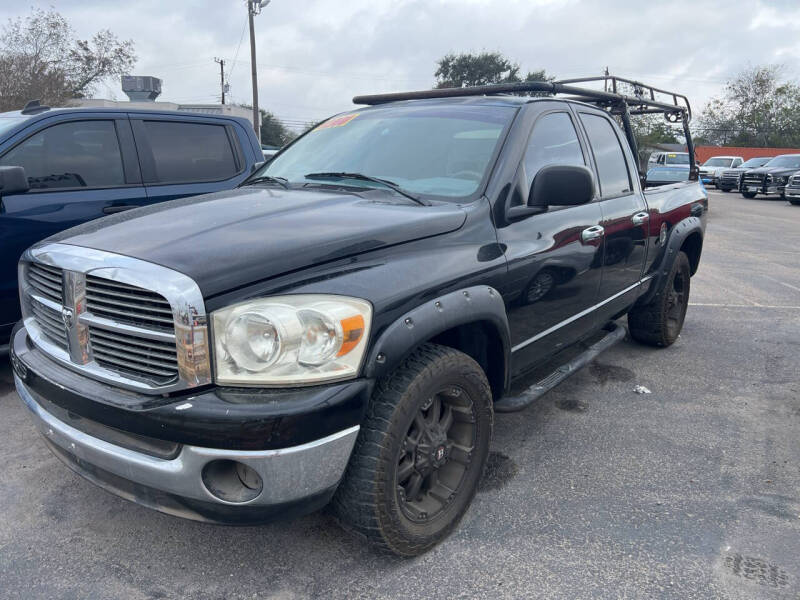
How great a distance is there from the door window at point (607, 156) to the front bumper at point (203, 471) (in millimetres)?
2500

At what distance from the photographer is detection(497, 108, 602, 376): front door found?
9.23 feet

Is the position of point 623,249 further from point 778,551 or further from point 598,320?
point 778,551

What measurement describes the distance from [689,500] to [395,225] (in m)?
1.86

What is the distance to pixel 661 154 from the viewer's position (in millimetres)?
24703

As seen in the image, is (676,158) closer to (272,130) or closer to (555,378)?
(555,378)

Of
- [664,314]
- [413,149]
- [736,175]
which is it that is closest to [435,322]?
[413,149]

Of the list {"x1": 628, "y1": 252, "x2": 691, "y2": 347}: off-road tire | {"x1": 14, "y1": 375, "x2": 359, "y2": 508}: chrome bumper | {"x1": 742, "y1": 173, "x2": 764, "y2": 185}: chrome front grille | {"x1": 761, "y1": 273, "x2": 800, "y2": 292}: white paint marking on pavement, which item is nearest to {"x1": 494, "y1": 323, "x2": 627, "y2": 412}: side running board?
{"x1": 628, "y1": 252, "x2": 691, "y2": 347}: off-road tire

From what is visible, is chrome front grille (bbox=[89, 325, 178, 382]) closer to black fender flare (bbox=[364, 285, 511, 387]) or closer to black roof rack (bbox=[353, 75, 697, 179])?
black fender flare (bbox=[364, 285, 511, 387])

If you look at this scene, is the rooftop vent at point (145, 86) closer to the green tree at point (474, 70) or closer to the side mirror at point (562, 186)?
the side mirror at point (562, 186)

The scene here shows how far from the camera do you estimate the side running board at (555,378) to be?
291 centimetres

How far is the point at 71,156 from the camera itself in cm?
432

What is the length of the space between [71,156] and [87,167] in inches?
4.7

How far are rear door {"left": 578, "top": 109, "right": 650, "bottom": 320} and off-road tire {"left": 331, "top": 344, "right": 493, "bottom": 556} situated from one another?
162 centimetres

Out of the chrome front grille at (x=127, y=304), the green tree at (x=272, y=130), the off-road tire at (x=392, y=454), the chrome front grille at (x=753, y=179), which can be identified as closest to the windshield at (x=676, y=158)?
the chrome front grille at (x=753, y=179)
